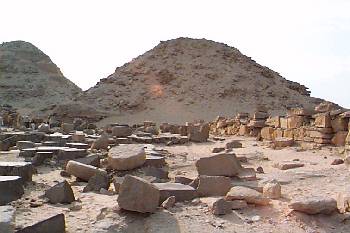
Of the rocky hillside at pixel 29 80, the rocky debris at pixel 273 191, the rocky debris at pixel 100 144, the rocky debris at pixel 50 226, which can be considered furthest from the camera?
the rocky hillside at pixel 29 80

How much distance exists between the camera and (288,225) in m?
5.04

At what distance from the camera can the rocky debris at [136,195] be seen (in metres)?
4.98

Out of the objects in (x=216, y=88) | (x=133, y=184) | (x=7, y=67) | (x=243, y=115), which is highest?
(x=7, y=67)

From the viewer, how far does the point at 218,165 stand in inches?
273

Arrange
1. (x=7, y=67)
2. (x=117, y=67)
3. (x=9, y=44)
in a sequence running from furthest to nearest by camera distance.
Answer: (x=9, y=44), (x=7, y=67), (x=117, y=67)

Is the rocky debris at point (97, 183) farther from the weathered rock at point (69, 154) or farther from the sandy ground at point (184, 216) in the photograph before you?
the weathered rock at point (69, 154)

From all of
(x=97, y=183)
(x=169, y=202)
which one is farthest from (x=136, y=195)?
(x=97, y=183)

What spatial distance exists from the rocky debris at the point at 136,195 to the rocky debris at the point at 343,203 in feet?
7.61

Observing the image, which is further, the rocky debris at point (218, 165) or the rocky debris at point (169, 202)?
the rocky debris at point (218, 165)

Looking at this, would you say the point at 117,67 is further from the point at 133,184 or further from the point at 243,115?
the point at 133,184

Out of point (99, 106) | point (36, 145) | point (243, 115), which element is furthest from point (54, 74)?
point (36, 145)

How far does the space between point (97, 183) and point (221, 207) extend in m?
2.01

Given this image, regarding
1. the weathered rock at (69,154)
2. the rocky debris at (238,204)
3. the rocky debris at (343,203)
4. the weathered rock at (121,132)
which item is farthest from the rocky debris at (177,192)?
the weathered rock at (121,132)

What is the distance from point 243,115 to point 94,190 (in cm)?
1449
